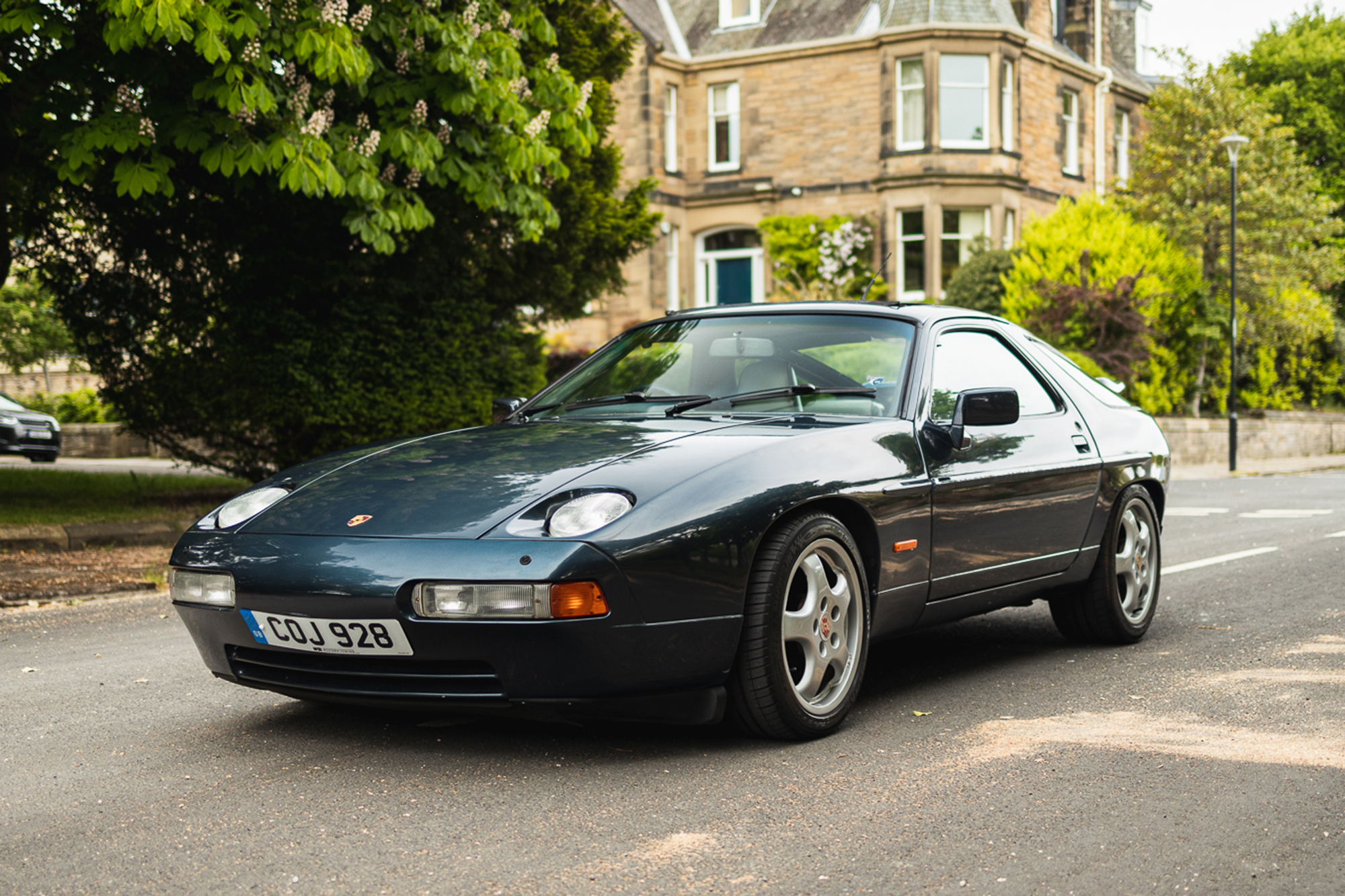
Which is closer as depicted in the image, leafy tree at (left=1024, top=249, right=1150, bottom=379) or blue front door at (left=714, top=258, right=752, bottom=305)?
leafy tree at (left=1024, top=249, right=1150, bottom=379)

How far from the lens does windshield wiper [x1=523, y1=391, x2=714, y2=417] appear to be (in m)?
5.34

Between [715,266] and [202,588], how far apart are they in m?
33.8

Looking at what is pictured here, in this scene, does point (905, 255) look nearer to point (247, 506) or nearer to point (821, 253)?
point (821, 253)

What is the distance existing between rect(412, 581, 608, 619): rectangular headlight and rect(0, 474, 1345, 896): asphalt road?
493mm

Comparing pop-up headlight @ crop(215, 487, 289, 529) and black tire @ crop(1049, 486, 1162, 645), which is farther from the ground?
pop-up headlight @ crop(215, 487, 289, 529)

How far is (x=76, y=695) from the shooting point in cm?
550

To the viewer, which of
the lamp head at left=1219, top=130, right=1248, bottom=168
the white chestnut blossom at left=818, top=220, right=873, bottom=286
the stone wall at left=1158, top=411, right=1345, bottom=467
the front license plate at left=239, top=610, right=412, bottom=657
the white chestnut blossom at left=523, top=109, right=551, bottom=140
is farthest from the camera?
the white chestnut blossom at left=818, top=220, right=873, bottom=286

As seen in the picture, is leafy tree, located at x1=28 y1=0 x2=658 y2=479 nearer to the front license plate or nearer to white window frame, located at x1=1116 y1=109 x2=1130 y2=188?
the front license plate

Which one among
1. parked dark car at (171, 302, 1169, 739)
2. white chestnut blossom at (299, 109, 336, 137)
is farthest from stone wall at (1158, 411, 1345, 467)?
parked dark car at (171, 302, 1169, 739)

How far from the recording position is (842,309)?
18.3 feet

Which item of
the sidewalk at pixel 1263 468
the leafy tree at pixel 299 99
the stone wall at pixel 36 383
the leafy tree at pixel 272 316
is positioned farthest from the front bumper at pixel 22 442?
the sidewalk at pixel 1263 468

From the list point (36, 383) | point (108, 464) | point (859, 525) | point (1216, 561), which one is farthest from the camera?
point (36, 383)

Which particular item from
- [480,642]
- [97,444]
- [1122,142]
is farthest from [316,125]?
[1122,142]

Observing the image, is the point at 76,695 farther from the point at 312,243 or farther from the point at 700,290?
the point at 700,290
